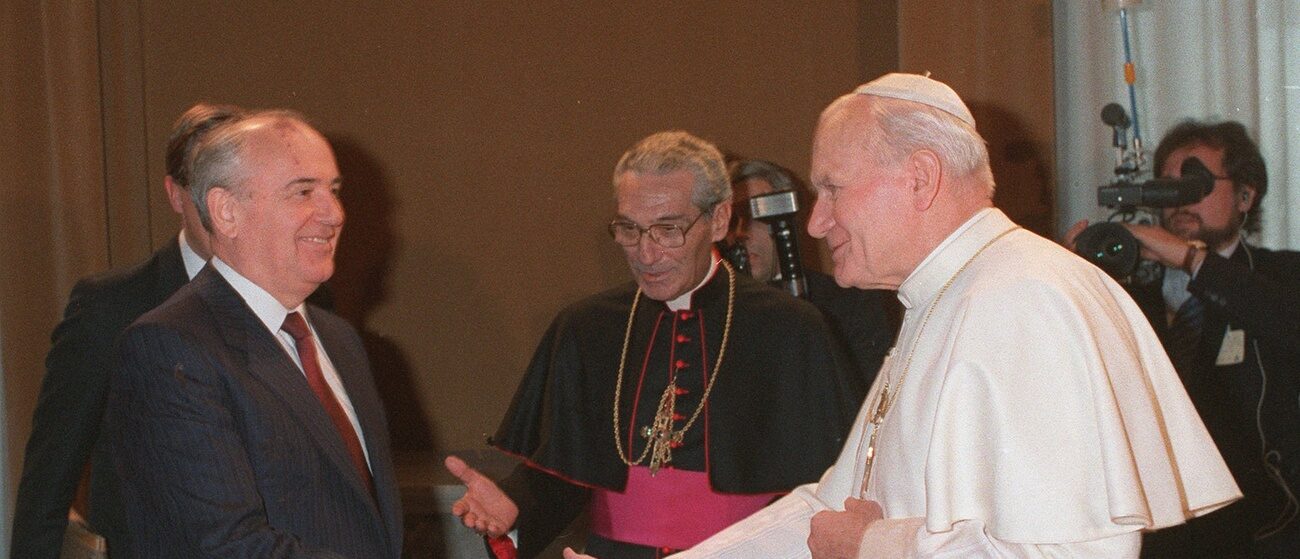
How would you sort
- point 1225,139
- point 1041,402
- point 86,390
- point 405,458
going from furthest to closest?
point 405,458
point 1225,139
point 86,390
point 1041,402

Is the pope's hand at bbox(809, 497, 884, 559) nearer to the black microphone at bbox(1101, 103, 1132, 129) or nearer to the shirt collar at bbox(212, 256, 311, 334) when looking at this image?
the shirt collar at bbox(212, 256, 311, 334)

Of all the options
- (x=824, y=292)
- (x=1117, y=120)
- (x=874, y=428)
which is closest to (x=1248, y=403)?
(x=1117, y=120)

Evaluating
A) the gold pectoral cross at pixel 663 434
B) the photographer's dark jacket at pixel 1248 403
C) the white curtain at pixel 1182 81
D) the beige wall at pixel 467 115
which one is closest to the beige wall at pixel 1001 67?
the white curtain at pixel 1182 81

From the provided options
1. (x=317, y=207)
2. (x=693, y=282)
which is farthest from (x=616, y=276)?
(x=317, y=207)

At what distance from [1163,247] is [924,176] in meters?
1.68

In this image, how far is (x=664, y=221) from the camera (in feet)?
10.6

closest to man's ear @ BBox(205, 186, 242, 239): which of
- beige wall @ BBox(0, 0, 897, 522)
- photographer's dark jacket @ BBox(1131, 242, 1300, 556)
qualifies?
photographer's dark jacket @ BBox(1131, 242, 1300, 556)

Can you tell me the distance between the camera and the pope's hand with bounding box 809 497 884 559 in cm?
207

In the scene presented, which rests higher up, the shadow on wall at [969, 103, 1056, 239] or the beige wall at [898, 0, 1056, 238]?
the beige wall at [898, 0, 1056, 238]

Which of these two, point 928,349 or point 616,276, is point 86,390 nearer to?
point 928,349

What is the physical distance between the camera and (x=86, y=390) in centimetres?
289

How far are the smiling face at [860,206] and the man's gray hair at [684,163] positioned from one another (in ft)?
3.29

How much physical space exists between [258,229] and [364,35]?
2744 mm

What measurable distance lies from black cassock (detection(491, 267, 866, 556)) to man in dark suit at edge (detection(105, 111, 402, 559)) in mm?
788
